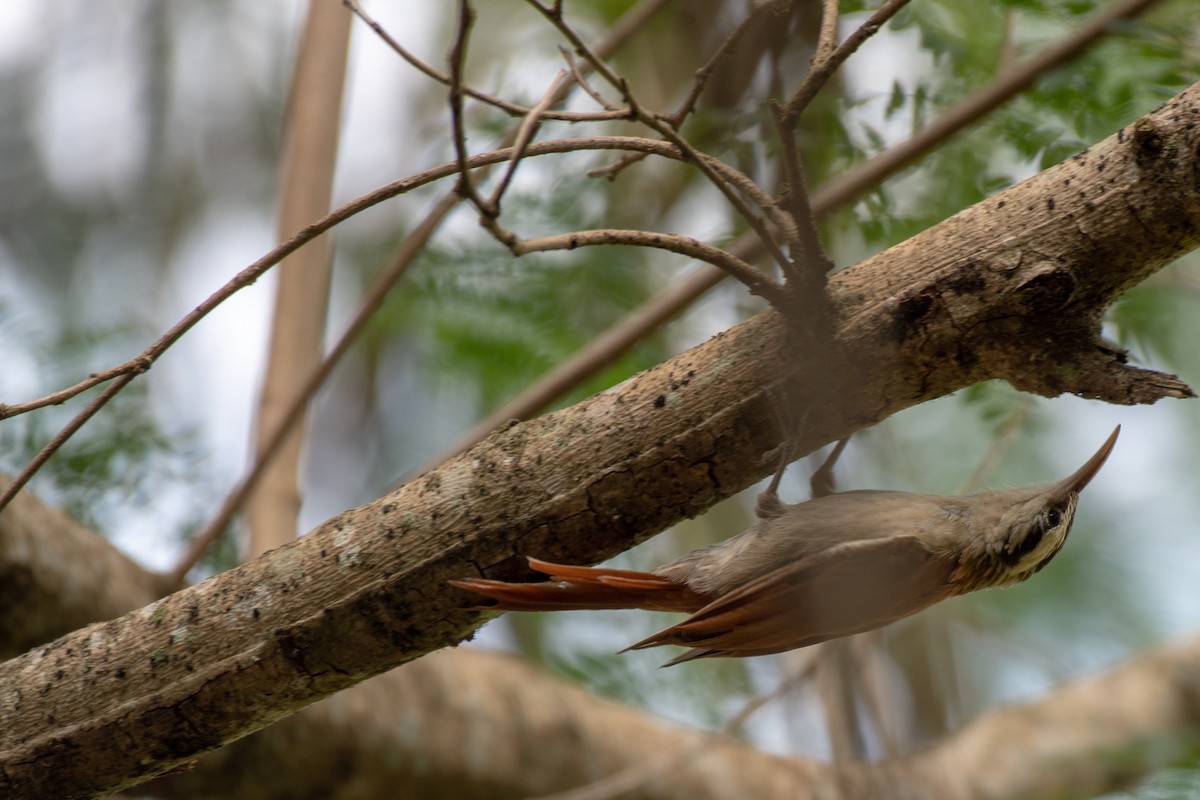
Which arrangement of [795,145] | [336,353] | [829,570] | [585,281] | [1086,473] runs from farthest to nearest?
[585,281] < [336,353] < [1086,473] < [829,570] < [795,145]

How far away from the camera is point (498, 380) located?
4488mm

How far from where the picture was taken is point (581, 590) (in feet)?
6.21

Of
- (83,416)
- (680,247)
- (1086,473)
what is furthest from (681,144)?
(1086,473)

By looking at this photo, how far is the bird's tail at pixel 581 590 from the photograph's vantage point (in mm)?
1770

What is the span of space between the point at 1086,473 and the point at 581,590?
3.49ft

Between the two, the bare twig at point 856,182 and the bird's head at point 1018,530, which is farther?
the bare twig at point 856,182

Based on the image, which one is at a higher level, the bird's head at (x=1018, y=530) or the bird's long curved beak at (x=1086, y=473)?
the bird's long curved beak at (x=1086, y=473)

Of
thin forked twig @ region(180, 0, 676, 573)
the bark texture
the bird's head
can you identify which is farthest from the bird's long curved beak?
thin forked twig @ region(180, 0, 676, 573)

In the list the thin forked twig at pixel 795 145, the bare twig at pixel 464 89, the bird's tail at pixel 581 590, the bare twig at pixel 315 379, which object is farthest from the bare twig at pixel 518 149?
the bare twig at pixel 315 379

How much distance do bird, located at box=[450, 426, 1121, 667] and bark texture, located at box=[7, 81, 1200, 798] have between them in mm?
122

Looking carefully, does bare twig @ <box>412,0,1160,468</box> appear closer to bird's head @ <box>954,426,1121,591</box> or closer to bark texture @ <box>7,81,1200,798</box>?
bark texture @ <box>7,81,1200,798</box>

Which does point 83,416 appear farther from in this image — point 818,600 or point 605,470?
point 818,600

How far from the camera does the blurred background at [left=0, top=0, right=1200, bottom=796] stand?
3029 millimetres

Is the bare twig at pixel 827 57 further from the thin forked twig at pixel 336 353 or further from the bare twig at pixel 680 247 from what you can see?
the thin forked twig at pixel 336 353
